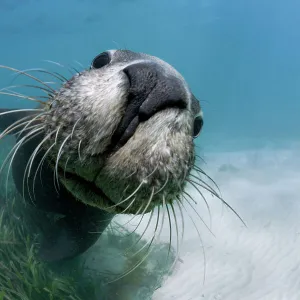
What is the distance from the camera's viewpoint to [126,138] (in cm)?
134

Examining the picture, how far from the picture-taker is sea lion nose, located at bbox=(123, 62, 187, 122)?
52.8 inches

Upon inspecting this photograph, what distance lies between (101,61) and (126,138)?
681 mm

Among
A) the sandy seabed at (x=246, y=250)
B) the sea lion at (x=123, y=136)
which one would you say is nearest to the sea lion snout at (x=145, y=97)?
the sea lion at (x=123, y=136)

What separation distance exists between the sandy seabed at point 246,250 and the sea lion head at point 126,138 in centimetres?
86

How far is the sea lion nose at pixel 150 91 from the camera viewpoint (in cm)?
134

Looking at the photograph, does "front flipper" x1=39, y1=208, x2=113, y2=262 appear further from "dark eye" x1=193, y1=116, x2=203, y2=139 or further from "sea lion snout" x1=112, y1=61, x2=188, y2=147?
"sea lion snout" x1=112, y1=61, x2=188, y2=147

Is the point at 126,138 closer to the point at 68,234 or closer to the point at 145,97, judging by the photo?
the point at 145,97

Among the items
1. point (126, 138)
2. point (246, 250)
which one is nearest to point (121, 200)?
point (126, 138)

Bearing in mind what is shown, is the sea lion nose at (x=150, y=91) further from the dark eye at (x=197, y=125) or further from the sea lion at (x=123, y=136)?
the dark eye at (x=197, y=125)

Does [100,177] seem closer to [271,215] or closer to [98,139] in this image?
[98,139]

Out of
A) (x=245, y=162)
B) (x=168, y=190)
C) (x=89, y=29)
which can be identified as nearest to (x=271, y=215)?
(x=168, y=190)

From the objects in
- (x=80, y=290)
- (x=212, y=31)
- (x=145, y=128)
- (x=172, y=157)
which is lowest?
(x=212, y=31)

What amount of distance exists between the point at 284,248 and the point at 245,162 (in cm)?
535

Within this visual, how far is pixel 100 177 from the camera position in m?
1.42
